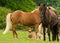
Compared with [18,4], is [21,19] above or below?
above

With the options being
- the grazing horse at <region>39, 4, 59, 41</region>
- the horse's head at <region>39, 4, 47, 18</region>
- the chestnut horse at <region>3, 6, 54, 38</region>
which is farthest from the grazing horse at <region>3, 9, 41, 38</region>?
the horse's head at <region>39, 4, 47, 18</region>

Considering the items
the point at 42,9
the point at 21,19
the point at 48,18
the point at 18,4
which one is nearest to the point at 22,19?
the point at 21,19

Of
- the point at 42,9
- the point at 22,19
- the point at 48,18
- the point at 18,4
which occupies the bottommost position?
the point at 18,4

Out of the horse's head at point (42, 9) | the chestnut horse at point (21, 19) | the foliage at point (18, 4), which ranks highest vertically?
the horse's head at point (42, 9)

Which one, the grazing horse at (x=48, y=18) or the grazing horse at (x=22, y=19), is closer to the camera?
the grazing horse at (x=48, y=18)

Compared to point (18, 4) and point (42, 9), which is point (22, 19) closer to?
point (42, 9)

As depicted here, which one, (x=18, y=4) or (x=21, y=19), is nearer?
(x=21, y=19)

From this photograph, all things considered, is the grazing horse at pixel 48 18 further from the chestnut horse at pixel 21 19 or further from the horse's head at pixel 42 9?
the chestnut horse at pixel 21 19

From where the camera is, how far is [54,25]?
16.7 m

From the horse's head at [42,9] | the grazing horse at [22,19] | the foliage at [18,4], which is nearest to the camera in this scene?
the horse's head at [42,9]

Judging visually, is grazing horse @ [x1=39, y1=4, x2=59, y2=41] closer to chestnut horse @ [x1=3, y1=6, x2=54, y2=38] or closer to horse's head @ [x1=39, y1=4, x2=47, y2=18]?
horse's head @ [x1=39, y1=4, x2=47, y2=18]

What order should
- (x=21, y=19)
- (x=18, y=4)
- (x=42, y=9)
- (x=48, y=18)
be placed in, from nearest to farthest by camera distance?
(x=42, y=9)
(x=48, y=18)
(x=21, y=19)
(x=18, y=4)

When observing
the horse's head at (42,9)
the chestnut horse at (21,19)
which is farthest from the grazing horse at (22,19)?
the horse's head at (42,9)

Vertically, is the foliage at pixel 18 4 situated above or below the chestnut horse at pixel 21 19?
below
